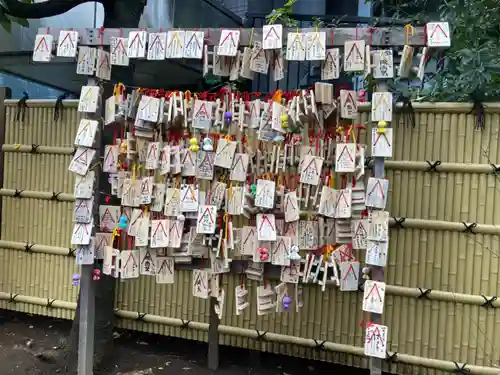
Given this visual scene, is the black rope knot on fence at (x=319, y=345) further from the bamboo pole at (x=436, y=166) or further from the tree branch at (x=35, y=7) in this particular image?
the tree branch at (x=35, y=7)

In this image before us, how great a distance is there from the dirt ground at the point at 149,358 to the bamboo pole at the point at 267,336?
26 centimetres

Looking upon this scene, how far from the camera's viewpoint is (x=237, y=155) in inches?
119

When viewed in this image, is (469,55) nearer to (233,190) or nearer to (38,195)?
(233,190)

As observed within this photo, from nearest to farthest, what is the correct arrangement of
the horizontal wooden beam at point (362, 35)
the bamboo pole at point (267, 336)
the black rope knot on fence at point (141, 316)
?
the horizontal wooden beam at point (362, 35)
the bamboo pole at point (267, 336)
the black rope knot on fence at point (141, 316)

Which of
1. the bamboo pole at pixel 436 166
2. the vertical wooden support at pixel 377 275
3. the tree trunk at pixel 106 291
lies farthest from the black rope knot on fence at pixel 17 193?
the vertical wooden support at pixel 377 275

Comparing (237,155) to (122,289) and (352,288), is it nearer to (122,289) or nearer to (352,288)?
(352,288)

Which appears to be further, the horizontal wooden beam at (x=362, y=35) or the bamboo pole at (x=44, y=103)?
the bamboo pole at (x=44, y=103)

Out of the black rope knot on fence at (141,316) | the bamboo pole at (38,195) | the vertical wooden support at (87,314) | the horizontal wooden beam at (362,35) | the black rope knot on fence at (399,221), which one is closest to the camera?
→ the horizontal wooden beam at (362,35)

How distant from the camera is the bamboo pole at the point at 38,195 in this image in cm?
432

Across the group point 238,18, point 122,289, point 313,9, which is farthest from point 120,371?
point 313,9

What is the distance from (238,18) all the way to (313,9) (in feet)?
3.93

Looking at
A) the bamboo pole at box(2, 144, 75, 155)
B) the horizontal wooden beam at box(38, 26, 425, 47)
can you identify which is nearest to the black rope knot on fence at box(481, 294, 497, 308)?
the horizontal wooden beam at box(38, 26, 425, 47)

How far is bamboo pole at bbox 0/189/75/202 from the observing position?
170 inches

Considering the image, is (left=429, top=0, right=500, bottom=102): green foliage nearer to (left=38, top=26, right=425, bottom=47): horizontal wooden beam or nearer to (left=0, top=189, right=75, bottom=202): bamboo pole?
(left=38, top=26, right=425, bottom=47): horizontal wooden beam
